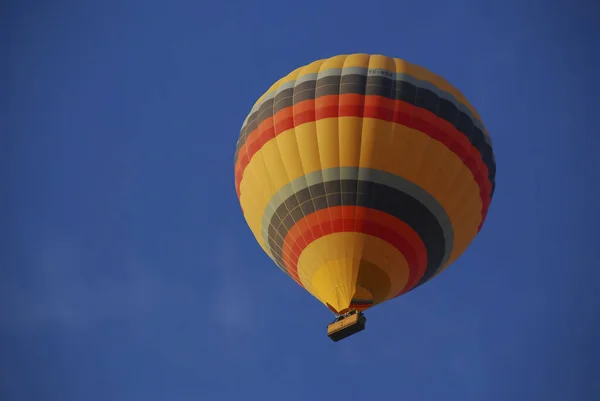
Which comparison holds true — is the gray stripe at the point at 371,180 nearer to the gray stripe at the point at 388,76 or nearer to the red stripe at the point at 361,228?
the red stripe at the point at 361,228

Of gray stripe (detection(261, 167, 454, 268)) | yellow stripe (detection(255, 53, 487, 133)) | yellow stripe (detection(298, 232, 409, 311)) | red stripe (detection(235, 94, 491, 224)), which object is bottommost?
yellow stripe (detection(298, 232, 409, 311))

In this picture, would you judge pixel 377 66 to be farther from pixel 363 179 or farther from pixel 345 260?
pixel 345 260

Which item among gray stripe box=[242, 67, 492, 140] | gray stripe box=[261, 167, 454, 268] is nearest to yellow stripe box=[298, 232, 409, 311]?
gray stripe box=[261, 167, 454, 268]

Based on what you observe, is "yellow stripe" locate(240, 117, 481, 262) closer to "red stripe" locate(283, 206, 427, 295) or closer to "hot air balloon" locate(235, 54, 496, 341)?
"hot air balloon" locate(235, 54, 496, 341)

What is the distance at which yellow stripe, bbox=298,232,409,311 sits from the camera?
58.8 ft

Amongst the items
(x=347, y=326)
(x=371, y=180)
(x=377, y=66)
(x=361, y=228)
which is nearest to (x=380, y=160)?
(x=371, y=180)

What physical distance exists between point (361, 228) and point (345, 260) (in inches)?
24.5

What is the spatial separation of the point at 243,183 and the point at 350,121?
2523mm

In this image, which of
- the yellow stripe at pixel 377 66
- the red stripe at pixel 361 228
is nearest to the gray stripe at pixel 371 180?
the red stripe at pixel 361 228

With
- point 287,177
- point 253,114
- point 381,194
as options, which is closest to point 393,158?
point 381,194

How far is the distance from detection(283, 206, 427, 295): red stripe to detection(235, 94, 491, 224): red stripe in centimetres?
173

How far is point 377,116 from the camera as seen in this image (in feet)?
60.4

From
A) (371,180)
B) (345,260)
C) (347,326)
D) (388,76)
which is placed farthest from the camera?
(388,76)

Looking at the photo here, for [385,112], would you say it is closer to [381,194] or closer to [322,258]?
[381,194]
